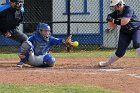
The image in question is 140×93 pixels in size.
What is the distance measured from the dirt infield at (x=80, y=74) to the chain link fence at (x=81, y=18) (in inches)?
267

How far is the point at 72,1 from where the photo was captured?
19.5 m

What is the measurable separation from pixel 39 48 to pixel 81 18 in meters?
8.25

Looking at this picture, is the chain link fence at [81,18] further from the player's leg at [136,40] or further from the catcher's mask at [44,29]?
the player's leg at [136,40]

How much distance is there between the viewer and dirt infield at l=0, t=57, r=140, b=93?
8.95m

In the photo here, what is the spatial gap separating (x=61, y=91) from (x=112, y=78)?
72.0 inches

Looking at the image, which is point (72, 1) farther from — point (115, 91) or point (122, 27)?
point (115, 91)

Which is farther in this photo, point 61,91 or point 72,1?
point 72,1

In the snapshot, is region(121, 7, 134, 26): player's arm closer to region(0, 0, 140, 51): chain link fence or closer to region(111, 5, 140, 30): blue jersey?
region(111, 5, 140, 30): blue jersey

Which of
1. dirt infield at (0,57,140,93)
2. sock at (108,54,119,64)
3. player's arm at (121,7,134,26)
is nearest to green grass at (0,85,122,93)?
dirt infield at (0,57,140,93)

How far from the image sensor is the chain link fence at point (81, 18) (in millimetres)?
19250

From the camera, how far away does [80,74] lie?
10.0 meters

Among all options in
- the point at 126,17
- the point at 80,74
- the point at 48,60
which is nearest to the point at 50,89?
the point at 80,74

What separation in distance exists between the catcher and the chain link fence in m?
7.72

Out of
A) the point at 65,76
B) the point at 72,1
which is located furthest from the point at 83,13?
the point at 65,76
